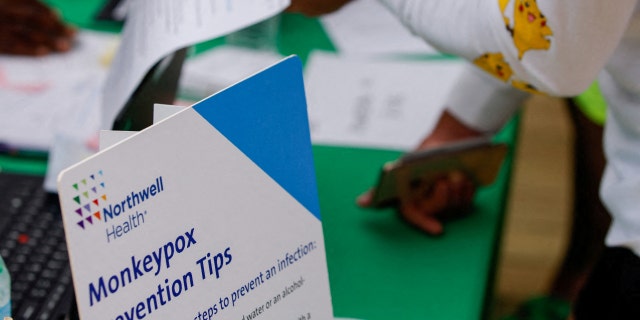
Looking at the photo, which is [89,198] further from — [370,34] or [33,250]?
[370,34]

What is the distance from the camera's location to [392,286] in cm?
96

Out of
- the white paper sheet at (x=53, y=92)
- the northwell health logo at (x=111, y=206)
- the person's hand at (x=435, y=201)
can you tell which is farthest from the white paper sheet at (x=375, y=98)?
the northwell health logo at (x=111, y=206)

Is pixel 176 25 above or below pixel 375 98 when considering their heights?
above

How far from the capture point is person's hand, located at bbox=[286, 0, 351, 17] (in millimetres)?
833

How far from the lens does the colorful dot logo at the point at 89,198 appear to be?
1.73 feet

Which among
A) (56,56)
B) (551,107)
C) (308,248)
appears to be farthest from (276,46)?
(551,107)

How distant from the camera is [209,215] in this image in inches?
23.9

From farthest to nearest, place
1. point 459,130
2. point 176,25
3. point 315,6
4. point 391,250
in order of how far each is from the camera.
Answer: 1. point 459,130
2. point 391,250
3. point 315,6
4. point 176,25

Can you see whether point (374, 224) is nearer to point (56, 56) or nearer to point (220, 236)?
point (220, 236)

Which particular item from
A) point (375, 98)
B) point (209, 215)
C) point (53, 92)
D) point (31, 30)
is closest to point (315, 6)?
point (209, 215)

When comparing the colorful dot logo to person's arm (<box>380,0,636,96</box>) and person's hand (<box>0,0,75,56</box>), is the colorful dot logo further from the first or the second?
person's hand (<box>0,0,75,56</box>)

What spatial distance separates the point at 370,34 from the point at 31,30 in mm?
589

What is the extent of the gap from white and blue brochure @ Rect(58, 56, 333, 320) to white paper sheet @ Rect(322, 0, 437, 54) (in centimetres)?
82

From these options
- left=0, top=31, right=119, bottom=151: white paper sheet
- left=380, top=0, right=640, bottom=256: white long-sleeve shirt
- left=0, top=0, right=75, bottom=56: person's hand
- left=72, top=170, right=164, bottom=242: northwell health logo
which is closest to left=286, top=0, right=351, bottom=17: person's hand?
left=380, top=0, right=640, bottom=256: white long-sleeve shirt
